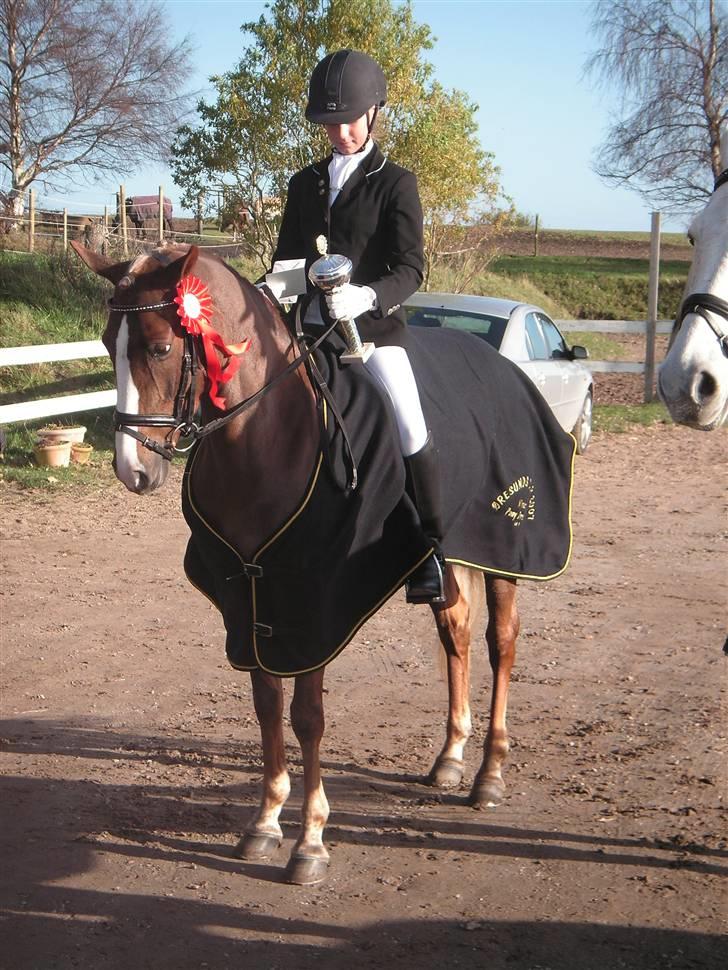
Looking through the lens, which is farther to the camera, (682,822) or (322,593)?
(682,822)

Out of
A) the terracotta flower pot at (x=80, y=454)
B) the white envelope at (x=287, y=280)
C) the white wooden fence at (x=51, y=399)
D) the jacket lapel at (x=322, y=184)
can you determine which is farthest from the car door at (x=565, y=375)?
the white envelope at (x=287, y=280)

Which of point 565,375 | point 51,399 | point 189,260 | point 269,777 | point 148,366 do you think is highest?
point 189,260

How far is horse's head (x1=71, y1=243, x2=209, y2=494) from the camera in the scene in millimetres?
3281

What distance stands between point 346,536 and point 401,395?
58 centimetres

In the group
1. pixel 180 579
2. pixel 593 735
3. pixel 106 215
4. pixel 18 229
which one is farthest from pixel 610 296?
pixel 593 735

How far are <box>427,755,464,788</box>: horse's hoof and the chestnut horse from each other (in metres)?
0.13

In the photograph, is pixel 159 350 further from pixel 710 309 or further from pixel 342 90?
pixel 710 309

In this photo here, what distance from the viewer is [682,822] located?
4242 millimetres

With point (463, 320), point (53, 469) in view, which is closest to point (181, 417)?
point (53, 469)

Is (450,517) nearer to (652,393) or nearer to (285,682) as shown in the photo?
(285,682)

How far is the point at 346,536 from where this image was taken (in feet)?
12.3

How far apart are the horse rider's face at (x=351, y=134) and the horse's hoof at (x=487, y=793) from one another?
103 inches

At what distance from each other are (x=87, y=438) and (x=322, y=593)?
8595 millimetres

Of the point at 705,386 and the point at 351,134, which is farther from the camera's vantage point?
the point at 351,134
